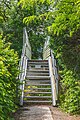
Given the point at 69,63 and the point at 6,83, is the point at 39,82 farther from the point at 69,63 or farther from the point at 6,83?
the point at 6,83

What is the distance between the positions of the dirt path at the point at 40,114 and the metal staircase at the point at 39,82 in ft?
1.94

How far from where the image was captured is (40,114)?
6.59m

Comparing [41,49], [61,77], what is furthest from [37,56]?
[61,77]

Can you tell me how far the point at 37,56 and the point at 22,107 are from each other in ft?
33.2

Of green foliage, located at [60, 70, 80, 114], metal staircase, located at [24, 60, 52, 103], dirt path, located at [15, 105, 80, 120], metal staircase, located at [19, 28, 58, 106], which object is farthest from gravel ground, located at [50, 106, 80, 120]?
metal staircase, located at [24, 60, 52, 103]

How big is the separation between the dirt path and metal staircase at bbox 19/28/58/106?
591mm

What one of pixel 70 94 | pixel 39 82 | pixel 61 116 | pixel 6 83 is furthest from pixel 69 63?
pixel 6 83

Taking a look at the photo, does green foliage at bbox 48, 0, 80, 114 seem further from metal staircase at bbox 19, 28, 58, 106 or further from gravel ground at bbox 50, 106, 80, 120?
metal staircase at bbox 19, 28, 58, 106

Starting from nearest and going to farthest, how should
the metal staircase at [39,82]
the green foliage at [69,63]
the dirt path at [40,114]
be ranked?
the dirt path at [40,114] < the green foliage at [69,63] < the metal staircase at [39,82]

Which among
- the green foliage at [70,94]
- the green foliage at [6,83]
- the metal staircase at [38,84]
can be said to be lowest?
the metal staircase at [38,84]

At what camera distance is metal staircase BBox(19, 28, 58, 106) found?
845 centimetres

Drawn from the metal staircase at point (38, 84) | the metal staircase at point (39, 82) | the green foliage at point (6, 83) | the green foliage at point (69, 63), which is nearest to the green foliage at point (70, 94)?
the green foliage at point (69, 63)

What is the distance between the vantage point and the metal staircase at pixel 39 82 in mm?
8445

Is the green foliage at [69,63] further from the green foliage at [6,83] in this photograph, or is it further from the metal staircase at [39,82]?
the green foliage at [6,83]
